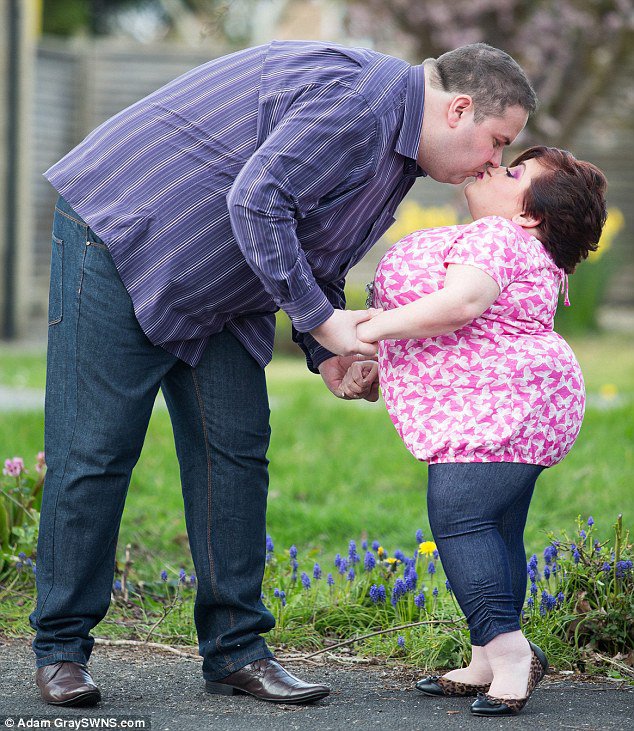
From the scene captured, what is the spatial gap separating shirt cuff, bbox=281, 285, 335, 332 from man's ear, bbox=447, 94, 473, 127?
1.52 ft

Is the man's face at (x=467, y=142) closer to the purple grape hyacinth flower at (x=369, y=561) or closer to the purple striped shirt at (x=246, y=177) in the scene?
the purple striped shirt at (x=246, y=177)

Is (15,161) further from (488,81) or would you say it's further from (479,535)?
(479,535)

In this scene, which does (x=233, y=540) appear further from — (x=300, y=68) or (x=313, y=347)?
(x=300, y=68)

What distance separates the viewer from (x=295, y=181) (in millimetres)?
2377

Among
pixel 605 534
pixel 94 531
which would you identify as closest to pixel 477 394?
pixel 94 531

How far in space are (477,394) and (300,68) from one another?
800 mm

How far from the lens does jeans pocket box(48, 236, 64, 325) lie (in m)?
2.59

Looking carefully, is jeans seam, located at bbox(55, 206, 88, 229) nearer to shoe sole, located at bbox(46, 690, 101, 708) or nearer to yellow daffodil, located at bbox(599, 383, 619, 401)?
shoe sole, located at bbox(46, 690, 101, 708)

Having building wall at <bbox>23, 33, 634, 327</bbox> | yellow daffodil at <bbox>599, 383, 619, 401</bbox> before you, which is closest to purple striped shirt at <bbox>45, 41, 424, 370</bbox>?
yellow daffodil at <bbox>599, 383, 619, 401</bbox>

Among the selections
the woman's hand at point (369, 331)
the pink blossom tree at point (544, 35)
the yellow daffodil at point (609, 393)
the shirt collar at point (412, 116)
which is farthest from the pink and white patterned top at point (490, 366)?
the pink blossom tree at point (544, 35)

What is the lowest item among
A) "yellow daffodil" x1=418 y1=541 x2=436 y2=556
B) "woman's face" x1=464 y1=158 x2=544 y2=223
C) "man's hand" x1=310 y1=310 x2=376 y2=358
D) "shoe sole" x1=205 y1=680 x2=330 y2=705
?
"shoe sole" x1=205 y1=680 x2=330 y2=705

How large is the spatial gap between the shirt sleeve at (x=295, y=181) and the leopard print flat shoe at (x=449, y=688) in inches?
36.2

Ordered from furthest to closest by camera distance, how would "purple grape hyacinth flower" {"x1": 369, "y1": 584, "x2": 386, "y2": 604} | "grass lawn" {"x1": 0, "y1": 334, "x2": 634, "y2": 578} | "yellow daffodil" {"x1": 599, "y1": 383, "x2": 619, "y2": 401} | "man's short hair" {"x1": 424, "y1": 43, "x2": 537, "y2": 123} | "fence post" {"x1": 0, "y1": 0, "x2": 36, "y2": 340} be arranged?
"fence post" {"x1": 0, "y1": 0, "x2": 36, "y2": 340} < "yellow daffodil" {"x1": 599, "y1": 383, "x2": 619, "y2": 401} < "grass lawn" {"x1": 0, "y1": 334, "x2": 634, "y2": 578} < "purple grape hyacinth flower" {"x1": 369, "y1": 584, "x2": 386, "y2": 604} < "man's short hair" {"x1": 424, "y1": 43, "x2": 537, "y2": 123}

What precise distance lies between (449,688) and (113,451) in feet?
3.12
